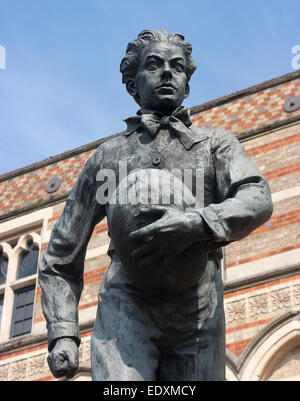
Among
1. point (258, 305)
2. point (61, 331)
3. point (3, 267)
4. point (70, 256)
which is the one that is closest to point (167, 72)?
point (70, 256)

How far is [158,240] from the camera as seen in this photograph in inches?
104

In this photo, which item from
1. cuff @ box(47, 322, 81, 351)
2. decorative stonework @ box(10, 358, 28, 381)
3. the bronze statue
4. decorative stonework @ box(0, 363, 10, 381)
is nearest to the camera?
the bronze statue

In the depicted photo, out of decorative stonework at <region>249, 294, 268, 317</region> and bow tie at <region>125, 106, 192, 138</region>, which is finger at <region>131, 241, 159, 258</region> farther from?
decorative stonework at <region>249, 294, 268, 317</region>

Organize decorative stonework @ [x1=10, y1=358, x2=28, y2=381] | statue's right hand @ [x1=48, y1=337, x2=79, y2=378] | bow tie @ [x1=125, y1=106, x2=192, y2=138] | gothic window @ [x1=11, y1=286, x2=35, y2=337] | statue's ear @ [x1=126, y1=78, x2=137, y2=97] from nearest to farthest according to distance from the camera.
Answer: statue's right hand @ [x1=48, y1=337, x2=79, y2=378]
bow tie @ [x1=125, y1=106, x2=192, y2=138]
statue's ear @ [x1=126, y1=78, x2=137, y2=97]
decorative stonework @ [x1=10, y1=358, x2=28, y2=381]
gothic window @ [x1=11, y1=286, x2=35, y2=337]

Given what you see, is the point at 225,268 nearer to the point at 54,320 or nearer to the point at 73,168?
the point at 73,168

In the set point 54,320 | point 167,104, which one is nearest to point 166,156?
point 167,104

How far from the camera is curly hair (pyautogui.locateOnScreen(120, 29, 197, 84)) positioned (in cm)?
332

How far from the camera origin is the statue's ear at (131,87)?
3377 mm

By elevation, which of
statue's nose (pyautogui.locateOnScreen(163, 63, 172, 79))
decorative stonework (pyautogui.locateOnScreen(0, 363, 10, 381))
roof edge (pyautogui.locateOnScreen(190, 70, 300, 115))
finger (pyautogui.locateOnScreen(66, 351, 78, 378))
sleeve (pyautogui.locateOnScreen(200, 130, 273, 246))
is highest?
roof edge (pyautogui.locateOnScreen(190, 70, 300, 115))

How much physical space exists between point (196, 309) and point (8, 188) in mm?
12078

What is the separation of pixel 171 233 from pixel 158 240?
0.16 feet

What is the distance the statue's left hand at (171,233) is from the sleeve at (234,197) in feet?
0.14

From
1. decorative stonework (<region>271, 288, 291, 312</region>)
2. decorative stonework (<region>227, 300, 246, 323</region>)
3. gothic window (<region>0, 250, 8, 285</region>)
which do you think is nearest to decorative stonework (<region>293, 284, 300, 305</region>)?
decorative stonework (<region>271, 288, 291, 312</region>)

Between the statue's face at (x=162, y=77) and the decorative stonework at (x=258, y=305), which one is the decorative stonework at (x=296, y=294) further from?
the statue's face at (x=162, y=77)
